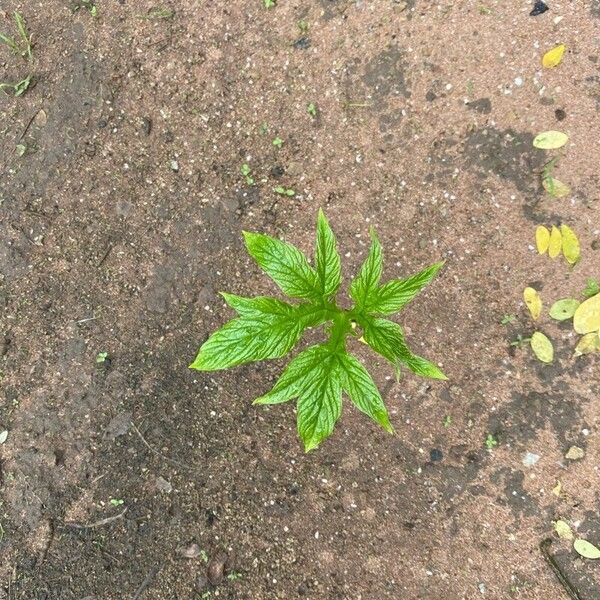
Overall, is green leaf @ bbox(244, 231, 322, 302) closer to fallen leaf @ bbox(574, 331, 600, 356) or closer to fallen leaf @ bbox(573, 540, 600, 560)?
fallen leaf @ bbox(574, 331, 600, 356)

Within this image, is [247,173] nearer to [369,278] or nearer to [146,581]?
[369,278]

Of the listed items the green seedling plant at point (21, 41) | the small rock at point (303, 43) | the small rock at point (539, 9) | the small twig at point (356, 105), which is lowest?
the small rock at point (539, 9)

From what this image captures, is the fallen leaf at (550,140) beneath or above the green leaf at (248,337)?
beneath

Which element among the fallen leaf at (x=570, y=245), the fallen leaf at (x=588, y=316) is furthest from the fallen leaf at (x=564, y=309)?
the fallen leaf at (x=570, y=245)

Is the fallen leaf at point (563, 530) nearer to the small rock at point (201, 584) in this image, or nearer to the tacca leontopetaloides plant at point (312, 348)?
the tacca leontopetaloides plant at point (312, 348)

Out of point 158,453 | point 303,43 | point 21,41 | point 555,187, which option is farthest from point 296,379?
point 21,41

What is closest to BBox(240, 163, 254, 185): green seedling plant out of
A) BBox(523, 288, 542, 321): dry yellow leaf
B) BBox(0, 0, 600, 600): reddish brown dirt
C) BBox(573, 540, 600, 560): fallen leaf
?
BBox(0, 0, 600, 600): reddish brown dirt

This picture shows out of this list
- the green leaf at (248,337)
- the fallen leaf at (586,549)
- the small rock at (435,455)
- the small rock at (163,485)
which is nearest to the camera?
the green leaf at (248,337)
